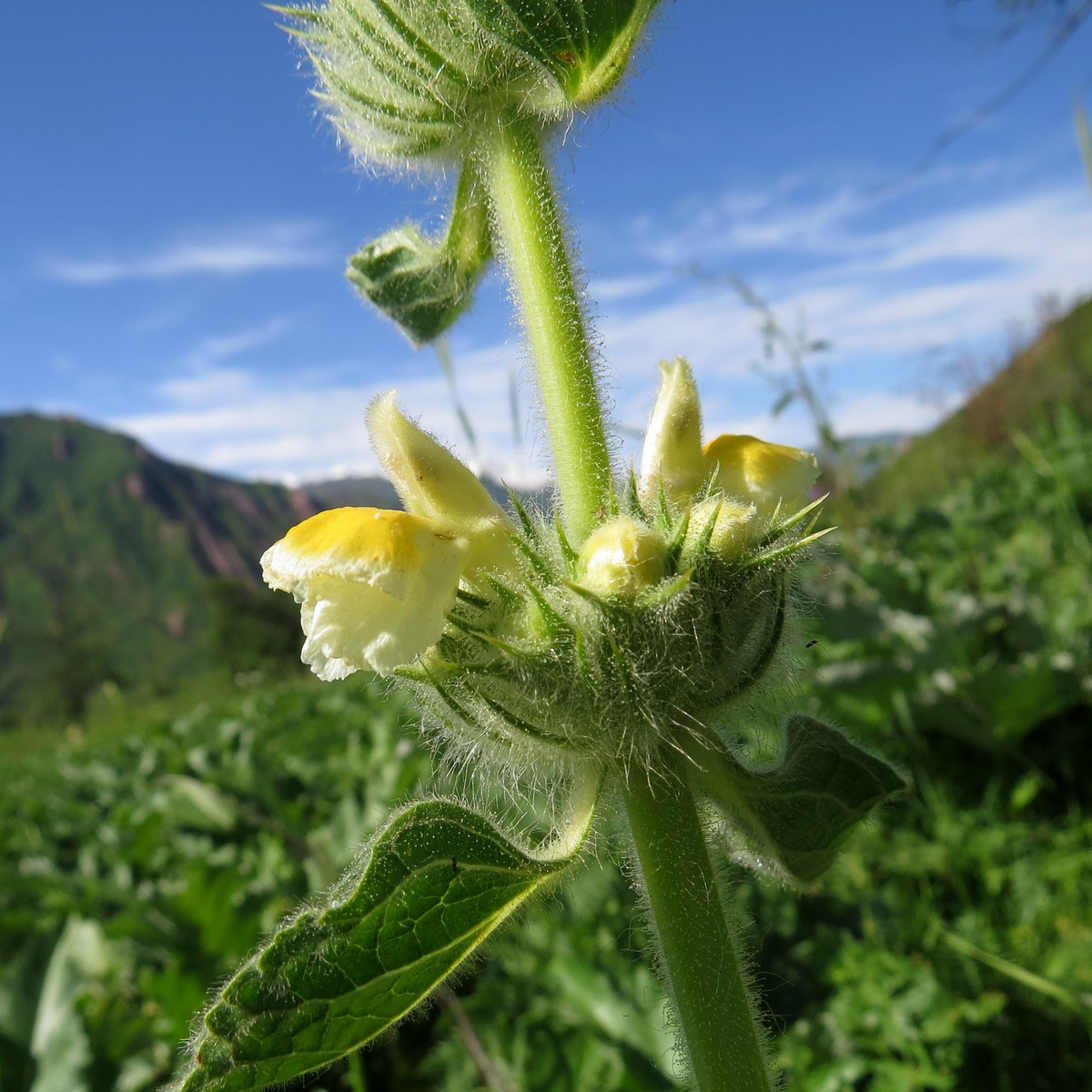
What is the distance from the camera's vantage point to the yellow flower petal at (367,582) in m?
0.86

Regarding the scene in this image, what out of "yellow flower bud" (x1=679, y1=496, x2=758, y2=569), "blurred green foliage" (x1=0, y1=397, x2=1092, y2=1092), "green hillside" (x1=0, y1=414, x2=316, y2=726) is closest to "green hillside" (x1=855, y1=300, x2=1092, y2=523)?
"blurred green foliage" (x1=0, y1=397, x2=1092, y2=1092)

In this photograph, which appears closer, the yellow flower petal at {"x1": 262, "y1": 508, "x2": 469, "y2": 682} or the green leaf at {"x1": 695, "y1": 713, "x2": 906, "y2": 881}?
the yellow flower petal at {"x1": 262, "y1": 508, "x2": 469, "y2": 682}

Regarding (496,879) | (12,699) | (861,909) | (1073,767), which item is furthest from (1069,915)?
(12,699)

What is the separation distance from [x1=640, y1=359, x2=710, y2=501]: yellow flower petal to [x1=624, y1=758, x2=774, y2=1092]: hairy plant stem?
34 centimetres

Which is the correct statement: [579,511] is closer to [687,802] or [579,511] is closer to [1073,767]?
[687,802]

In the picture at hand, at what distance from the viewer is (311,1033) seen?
81cm

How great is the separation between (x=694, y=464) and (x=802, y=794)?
413mm

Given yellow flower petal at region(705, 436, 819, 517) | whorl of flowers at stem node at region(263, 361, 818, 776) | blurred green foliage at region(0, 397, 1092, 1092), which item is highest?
yellow flower petal at region(705, 436, 819, 517)

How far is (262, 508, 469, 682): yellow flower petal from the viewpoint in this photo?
0.86 metres

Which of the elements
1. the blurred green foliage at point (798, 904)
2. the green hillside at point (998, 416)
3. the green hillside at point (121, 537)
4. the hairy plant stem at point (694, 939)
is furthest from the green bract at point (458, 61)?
the green hillside at point (121, 537)

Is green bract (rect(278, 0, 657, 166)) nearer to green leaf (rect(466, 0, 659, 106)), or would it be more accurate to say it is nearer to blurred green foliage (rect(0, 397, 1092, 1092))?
green leaf (rect(466, 0, 659, 106))

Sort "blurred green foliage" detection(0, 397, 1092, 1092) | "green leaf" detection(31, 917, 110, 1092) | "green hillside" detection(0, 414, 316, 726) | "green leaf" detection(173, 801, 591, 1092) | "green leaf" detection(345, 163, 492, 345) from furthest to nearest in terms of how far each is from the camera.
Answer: "green hillside" detection(0, 414, 316, 726), "blurred green foliage" detection(0, 397, 1092, 1092), "green leaf" detection(31, 917, 110, 1092), "green leaf" detection(345, 163, 492, 345), "green leaf" detection(173, 801, 591, 1092)

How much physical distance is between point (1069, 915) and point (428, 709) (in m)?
2.38

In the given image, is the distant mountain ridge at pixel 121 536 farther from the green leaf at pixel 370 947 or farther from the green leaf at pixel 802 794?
the green leaf at pixel 802 794
